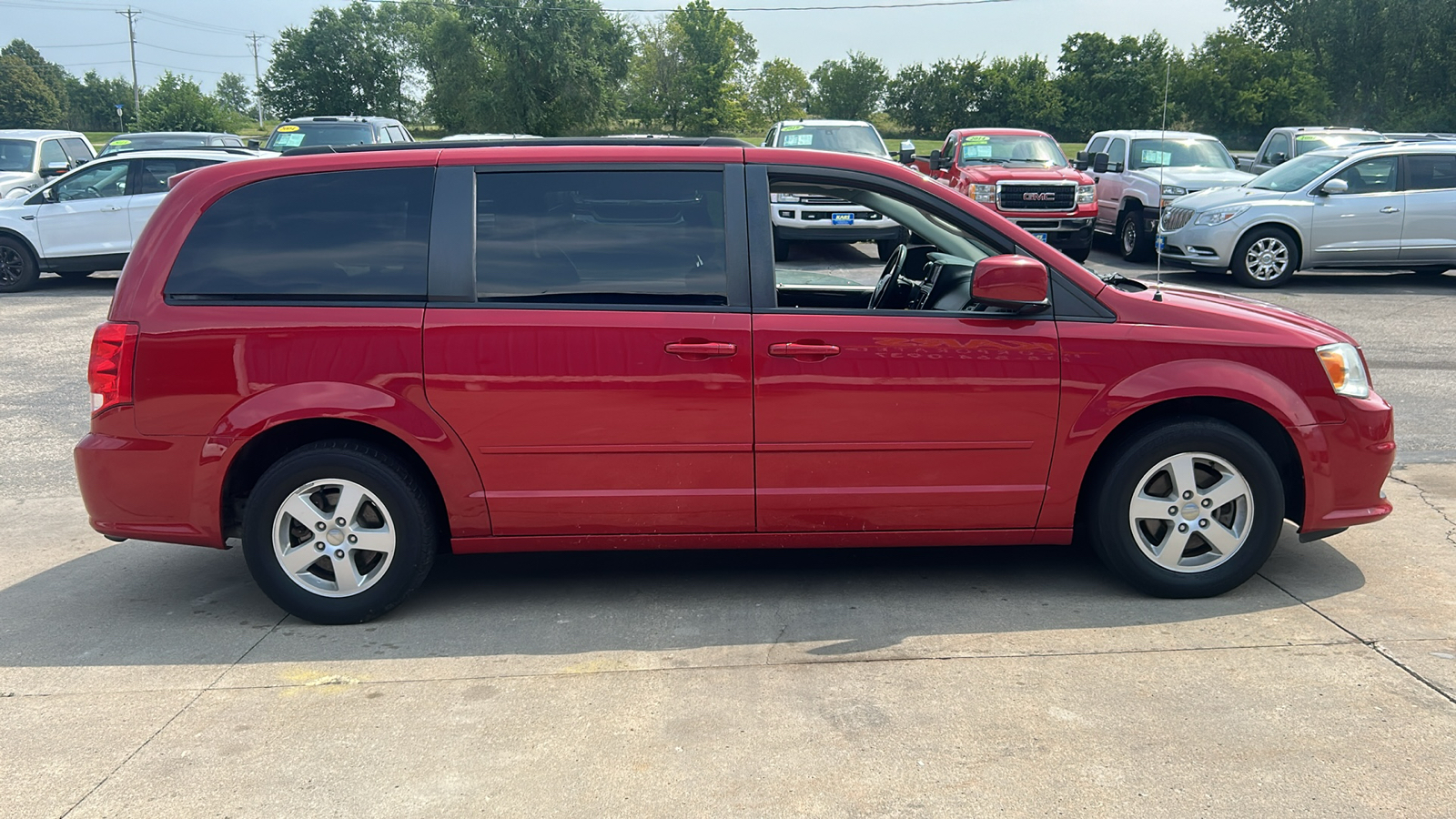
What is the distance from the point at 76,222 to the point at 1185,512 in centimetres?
1476

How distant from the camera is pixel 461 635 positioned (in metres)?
4.37

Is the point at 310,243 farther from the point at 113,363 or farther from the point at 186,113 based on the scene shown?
the point at 186,113

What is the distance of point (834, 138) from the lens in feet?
58.3

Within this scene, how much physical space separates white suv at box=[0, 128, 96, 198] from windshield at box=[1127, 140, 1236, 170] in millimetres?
16322

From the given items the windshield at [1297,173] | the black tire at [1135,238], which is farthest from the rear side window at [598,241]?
the black tire at [1135,238]

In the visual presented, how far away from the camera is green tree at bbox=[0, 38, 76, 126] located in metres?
98.3

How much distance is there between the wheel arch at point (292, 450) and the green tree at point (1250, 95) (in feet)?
153

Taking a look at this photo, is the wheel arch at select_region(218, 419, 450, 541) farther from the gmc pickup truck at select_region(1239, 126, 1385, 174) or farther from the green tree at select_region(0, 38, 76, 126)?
the green tree at select_region(0, 38, 76, 126)

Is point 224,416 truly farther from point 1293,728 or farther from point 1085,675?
point 1293,728

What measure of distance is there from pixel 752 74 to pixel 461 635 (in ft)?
236

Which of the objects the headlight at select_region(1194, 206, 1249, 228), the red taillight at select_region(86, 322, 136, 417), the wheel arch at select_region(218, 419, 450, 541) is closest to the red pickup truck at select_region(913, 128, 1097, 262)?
the headlight at select_region(1194, 206, 1249, 228)

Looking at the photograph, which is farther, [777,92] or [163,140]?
[777,92]

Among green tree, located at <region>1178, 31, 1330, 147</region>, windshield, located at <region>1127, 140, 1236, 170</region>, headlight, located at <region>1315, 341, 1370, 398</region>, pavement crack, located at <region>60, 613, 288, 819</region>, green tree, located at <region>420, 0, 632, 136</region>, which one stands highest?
green tree, located at <region>420, 0, 632, 136</region>

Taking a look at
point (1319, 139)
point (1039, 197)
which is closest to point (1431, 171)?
point (1039, 197)
